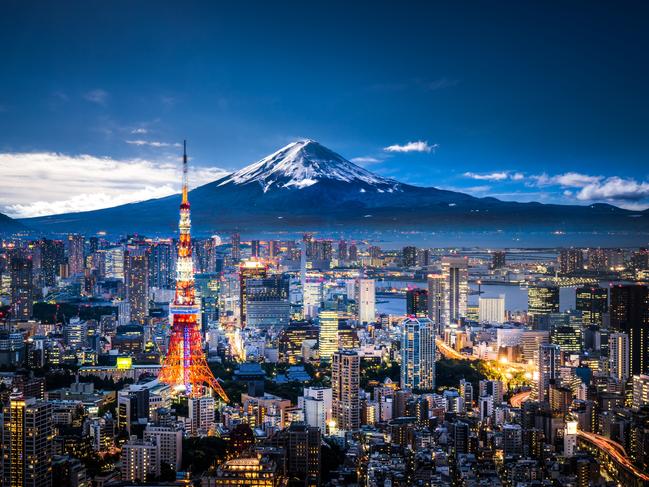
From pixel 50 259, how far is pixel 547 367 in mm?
10907

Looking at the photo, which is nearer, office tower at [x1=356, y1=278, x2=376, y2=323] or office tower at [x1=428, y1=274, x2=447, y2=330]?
office tower at [x1=428, y1=274, x2=447, y2=330]

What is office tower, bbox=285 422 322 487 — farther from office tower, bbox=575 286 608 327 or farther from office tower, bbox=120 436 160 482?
office tower, bbox=575 286 608 327

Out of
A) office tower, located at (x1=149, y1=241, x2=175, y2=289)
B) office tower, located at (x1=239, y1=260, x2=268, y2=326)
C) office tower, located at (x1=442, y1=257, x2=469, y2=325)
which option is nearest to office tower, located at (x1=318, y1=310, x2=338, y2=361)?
office tower, located at (x1=239, y1=260, x2=268, y2=326)

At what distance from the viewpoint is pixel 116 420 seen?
26.4ft

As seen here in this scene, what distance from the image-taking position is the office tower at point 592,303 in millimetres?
13609

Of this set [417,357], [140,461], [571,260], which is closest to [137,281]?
[417,357]

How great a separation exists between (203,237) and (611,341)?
8.57 metres

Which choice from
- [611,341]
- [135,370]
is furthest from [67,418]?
[611,341]

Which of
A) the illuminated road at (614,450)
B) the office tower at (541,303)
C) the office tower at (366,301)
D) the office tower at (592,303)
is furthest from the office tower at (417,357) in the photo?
the office tower at (366,301)

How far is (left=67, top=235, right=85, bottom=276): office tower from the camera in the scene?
60.0 feet

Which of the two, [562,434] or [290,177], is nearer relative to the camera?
[562,434]

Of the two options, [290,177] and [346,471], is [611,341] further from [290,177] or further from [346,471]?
[290,177]

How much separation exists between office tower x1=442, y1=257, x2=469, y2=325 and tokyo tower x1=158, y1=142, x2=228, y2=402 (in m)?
7.26

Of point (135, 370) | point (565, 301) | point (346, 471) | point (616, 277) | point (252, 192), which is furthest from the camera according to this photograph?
point (252, 192)
